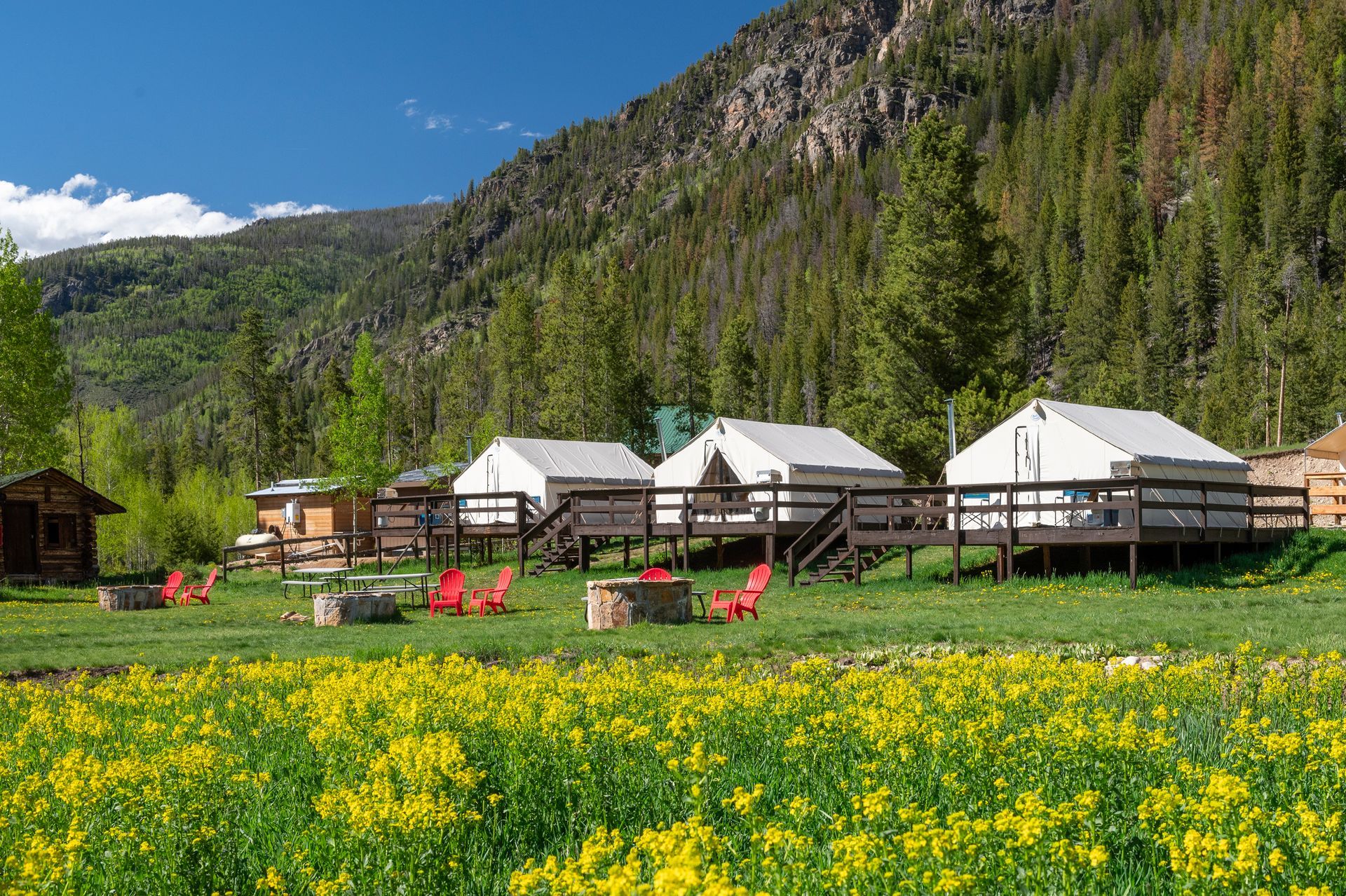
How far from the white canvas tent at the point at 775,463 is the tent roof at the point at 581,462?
4.19 metres

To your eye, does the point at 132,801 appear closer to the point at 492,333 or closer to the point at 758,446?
the point at 758,446

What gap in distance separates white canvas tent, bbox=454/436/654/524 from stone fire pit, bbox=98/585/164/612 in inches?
515

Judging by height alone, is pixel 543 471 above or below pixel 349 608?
above

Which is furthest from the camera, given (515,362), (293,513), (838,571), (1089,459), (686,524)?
(515,362)

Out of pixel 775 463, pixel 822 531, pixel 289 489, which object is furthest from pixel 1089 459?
pixel 289 489

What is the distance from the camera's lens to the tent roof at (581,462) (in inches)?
1516

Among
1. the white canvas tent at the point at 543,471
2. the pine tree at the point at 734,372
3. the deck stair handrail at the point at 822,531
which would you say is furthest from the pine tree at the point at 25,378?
the pine tree at the point at 734,372

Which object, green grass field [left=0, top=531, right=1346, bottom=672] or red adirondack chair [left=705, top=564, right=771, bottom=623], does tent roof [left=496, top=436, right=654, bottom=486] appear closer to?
green grass field [left=0, top=531, right=1346, bottom=672]

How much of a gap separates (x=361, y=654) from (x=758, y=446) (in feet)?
69.3

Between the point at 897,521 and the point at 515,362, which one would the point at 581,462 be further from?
the point at 515,362

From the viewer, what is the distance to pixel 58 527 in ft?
121

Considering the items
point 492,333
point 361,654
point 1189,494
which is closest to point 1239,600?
point 1189,494

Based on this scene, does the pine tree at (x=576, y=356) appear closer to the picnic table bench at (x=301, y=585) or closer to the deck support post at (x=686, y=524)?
the picnic table bench at (x=301, y=585)

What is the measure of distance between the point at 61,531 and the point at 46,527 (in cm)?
51
